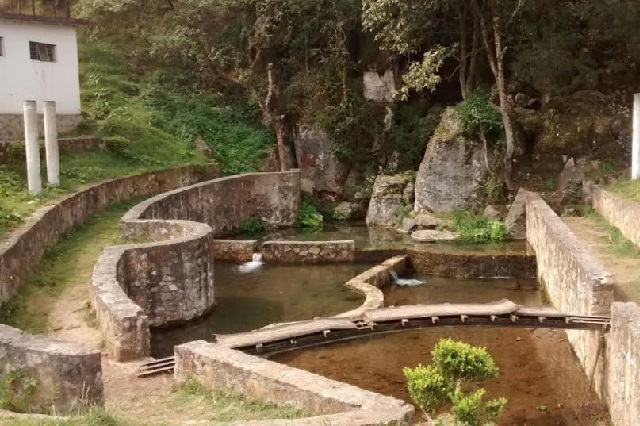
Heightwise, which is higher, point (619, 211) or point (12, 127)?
point (12, 127)

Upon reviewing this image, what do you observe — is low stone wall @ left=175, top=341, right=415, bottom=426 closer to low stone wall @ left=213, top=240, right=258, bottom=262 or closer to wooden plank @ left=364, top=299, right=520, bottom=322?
wooden plank @ left=364, top=299, right=520, bottom=322

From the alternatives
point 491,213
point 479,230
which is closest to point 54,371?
point 479,230

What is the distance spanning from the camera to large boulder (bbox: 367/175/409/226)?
27.3m

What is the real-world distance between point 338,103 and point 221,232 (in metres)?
7.95

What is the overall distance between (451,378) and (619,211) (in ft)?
39.2

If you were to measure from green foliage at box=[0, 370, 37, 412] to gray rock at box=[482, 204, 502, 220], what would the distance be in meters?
19.1

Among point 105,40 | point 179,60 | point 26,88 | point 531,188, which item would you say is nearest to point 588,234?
point 531,188

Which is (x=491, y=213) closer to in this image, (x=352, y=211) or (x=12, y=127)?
(x=352, y=211)

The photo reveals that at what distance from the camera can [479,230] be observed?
24.0m

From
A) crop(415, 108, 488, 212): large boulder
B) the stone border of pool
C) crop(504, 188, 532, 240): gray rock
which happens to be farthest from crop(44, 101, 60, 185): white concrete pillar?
crop(504, 188, 532, 240): gray rock

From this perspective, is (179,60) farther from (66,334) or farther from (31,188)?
(66,334)

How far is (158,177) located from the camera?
2600 cm

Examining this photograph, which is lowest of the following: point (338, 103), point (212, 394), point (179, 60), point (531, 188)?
point (212, 394)

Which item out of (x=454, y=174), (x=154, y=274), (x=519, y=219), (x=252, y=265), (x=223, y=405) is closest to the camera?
(x=223, y=405)
